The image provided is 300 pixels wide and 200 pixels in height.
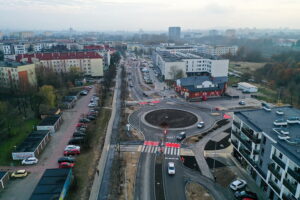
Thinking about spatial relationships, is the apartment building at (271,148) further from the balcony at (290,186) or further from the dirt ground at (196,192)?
the dirt ground at (196,192)

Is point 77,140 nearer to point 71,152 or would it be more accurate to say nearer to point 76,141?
point 76,141

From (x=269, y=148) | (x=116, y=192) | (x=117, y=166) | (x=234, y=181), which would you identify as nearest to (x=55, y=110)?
(x=117, y=166)

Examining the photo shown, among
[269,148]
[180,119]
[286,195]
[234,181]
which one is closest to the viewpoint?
→ [286,195]

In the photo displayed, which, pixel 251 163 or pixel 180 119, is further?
pixel 180 119

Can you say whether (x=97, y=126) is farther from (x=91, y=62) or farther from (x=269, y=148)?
(x=91, y=62)

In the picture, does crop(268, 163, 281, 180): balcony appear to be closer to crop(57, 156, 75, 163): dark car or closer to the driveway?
crop(57, 156, 75, 163): dark car

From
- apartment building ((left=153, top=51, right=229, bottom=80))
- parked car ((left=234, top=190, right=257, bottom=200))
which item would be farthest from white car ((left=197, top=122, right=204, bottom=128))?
apartment building ((left=153, top=51, right=229, bottom=80))
